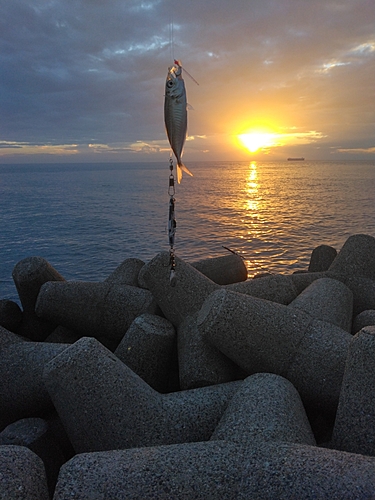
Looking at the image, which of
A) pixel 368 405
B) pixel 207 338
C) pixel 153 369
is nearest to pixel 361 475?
pixel 368 405

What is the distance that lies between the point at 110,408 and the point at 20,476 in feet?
3.17

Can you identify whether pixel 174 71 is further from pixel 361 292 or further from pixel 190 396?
pixel 361 292

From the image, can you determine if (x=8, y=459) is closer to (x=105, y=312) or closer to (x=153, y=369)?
(x=153, y=369)

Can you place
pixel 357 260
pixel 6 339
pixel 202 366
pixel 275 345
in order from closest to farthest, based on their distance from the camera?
pixel 275 345
pixel 202 366
pixel 6 339
pixel 357 260

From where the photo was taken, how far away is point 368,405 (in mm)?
3031

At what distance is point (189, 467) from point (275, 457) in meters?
0.50

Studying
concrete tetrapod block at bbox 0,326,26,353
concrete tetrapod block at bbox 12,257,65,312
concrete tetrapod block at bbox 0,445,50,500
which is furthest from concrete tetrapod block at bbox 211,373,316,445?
concrete tetrapod block at bbox 12,257,65,312

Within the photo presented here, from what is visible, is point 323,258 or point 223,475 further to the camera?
point 323,258

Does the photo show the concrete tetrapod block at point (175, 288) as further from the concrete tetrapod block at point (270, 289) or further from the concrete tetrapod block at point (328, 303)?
the concrete tetrapod block at point (328, 303)

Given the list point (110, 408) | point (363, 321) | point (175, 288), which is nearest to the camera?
point (110, 408)

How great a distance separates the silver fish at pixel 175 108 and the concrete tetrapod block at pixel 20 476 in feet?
7.57

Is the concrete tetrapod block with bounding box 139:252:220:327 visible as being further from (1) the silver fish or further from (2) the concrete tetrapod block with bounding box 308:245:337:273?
(2) the concrete tetrapod block with bounding box 308:245:337:273

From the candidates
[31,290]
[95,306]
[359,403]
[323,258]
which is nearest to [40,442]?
[95,306]

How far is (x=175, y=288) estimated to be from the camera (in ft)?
17.0
